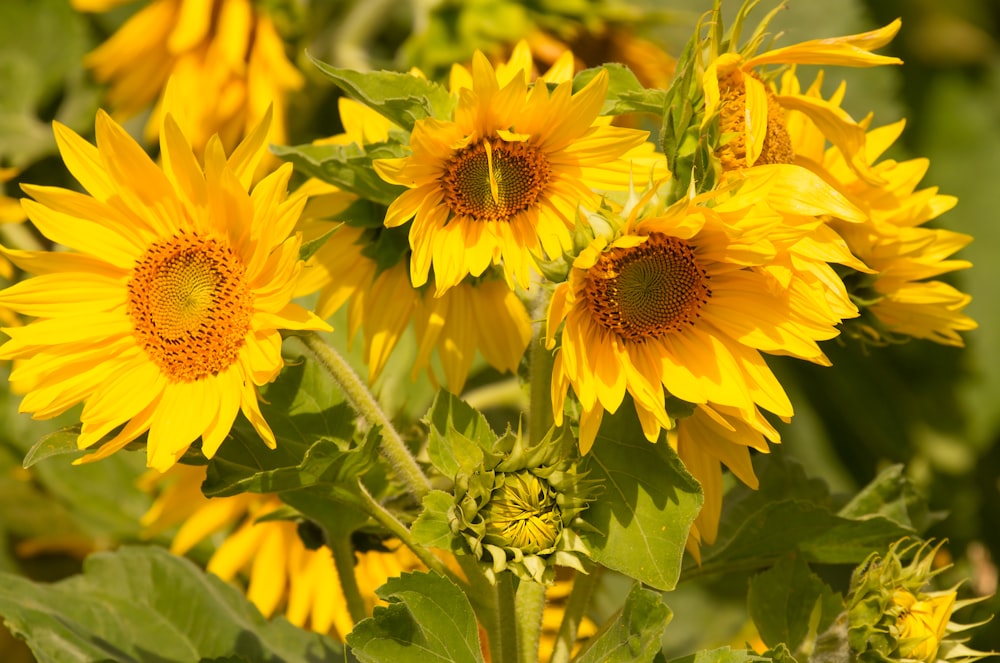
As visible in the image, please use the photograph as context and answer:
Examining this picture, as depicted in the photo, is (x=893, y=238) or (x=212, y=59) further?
(x=212, y=59)

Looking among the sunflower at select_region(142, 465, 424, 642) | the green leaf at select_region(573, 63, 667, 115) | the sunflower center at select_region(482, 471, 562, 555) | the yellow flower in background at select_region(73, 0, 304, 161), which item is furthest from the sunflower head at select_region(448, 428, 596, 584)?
the yellow flower in background at select_region(73, 0, 304, 161)

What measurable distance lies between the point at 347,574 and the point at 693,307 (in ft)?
1.01

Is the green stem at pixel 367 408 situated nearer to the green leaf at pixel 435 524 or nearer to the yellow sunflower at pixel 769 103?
the green leaf at pixel 435 524

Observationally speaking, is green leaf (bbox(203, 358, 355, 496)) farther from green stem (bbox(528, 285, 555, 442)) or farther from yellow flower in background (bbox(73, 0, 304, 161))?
yellow flower in background (bbox(73, 0, 304, 161))

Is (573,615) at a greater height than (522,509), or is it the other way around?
(522,509)

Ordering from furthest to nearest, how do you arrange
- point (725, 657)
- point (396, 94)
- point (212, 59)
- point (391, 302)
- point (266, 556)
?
point (212, 59) < point (266, 556) < point (391, 302) < point (396, 94) < point (725, 657)

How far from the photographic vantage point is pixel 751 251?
2.24 feet

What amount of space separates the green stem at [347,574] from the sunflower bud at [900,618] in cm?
32

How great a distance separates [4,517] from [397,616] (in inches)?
30.4

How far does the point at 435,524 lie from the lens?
70 cm

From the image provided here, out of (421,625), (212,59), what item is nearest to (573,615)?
(421,625)

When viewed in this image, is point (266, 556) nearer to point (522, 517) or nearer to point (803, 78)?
point (522, 517)

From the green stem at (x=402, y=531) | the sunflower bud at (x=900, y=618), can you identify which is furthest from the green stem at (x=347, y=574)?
the sunflower bud at (x=900, y=618)

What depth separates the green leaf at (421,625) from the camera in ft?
2.26
